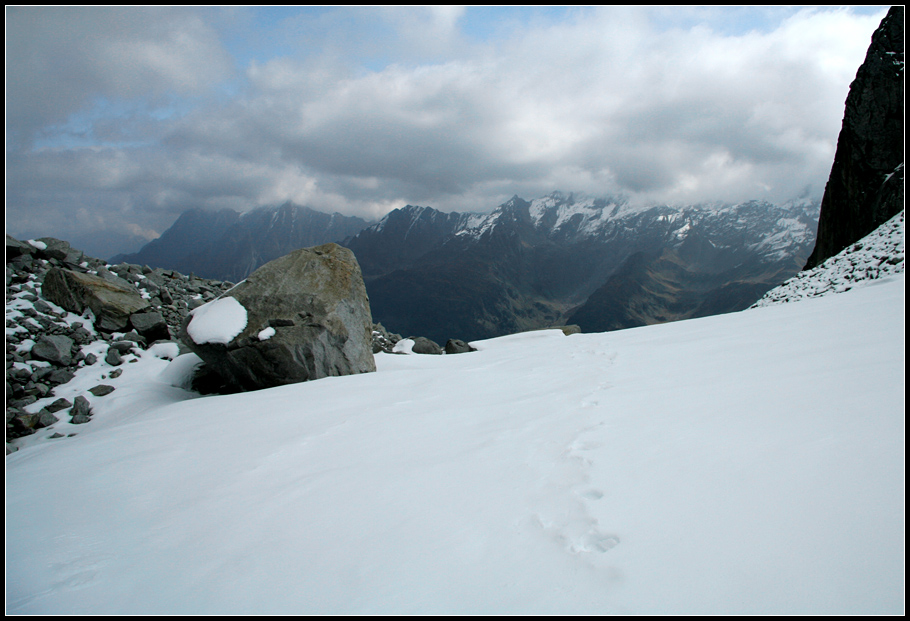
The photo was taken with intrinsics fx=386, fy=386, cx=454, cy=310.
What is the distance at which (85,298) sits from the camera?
526 inches

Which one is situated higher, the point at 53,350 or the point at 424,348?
the point at 53,350

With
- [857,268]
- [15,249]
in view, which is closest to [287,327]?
[15,249]

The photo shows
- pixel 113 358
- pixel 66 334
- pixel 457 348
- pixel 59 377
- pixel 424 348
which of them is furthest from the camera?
pixel 424 348

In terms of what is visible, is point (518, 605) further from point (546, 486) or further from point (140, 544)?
point (140, 544)

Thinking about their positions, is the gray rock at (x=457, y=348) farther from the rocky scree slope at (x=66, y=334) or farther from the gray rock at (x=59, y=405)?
the gray rock at (x=59, y=405)

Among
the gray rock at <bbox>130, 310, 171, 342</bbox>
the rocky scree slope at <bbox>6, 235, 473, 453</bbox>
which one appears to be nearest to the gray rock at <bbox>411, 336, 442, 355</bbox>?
the rocky scree slope at <bbox>6, 235, 473, 453</bbox>

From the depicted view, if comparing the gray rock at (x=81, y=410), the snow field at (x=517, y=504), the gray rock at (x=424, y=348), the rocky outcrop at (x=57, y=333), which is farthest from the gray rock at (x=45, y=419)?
the gray rock at (x=424, y=348)

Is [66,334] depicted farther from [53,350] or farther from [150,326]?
[150,326]

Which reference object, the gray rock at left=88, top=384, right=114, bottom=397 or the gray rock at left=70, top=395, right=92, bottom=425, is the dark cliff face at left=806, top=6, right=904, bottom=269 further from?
the gray rock at left=70, top=395, right=92, bottom=425

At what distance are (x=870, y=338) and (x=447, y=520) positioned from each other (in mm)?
6676

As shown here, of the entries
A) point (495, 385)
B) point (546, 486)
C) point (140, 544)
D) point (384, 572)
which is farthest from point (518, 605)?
point (495, 385)

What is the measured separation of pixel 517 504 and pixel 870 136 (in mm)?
51941

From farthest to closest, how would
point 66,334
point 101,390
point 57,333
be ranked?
point 66,334
point 57,333
point 101,390

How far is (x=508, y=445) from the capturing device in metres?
4.32
